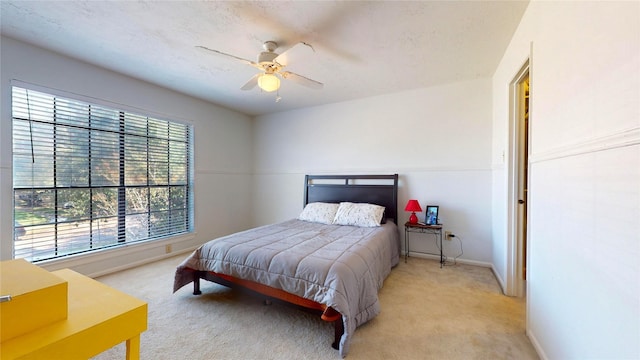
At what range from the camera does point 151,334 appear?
1862mm

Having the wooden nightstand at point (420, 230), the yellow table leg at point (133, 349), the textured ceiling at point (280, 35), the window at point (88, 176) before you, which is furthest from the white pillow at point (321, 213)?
the yellow table leg at point (133, 349)

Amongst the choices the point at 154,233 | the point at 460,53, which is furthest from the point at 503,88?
the point at 154,233

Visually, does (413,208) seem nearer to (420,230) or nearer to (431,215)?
(431,215)

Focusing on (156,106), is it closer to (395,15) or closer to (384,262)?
(395,15)

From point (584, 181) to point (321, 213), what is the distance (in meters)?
2.86

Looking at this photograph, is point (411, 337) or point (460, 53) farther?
point (460, 53)

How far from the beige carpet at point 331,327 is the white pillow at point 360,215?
848mm

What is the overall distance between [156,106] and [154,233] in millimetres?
1822

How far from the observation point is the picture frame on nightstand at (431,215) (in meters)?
3.40

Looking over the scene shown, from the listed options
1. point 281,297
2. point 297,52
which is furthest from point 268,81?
point 281,297

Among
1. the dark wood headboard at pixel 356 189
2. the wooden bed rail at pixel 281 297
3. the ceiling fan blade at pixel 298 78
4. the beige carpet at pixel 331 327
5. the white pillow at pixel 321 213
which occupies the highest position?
the ceiling fan blade at pixel 298 78

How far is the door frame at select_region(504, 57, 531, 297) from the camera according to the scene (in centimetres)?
239

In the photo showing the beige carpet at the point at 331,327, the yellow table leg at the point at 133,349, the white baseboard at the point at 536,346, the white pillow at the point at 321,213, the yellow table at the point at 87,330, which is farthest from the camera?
the white pillow at the point at 321,213

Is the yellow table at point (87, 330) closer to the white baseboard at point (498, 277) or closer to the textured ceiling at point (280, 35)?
the textured ceiling at point (280, 35)
